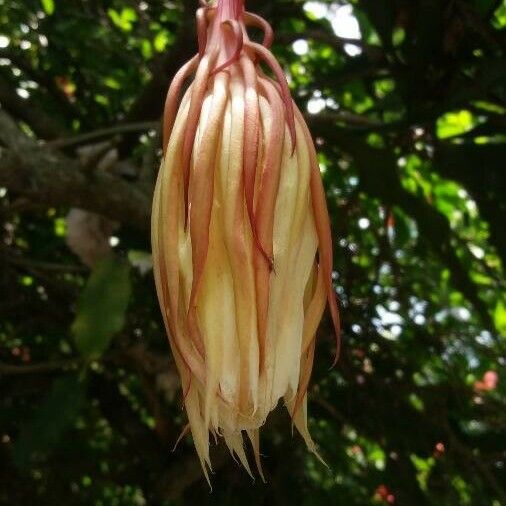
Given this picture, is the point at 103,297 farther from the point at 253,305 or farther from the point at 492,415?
the point at 492,415

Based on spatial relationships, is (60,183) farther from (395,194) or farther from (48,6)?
(48,6)

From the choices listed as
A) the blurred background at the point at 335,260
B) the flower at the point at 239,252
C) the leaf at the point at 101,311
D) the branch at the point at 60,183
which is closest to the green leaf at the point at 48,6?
the blurred background at the point at 335,260

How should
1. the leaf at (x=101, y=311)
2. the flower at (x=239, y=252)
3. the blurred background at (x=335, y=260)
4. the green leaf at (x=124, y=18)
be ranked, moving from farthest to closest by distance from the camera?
the green leaf at (x=124, y=18) < the blurred background at (x=335, y=260) < the leaf at (x=101, y=311) < the flower at (x=239, y=252)

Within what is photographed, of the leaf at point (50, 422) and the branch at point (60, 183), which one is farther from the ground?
the branch at point (60, 183)

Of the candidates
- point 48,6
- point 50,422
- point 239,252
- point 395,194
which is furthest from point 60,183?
point 48,6

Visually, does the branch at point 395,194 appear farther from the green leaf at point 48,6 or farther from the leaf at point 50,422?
the green leaf at point 48,6

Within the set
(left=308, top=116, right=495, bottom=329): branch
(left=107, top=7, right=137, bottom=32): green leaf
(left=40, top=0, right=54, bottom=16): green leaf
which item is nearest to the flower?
(left=308, top=116, right=495, bottom=329): branch

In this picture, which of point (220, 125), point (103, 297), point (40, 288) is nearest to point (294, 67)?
point (40, 288)

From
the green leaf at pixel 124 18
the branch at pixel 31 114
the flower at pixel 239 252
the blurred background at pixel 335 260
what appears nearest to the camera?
the flower at pixel 239 252
